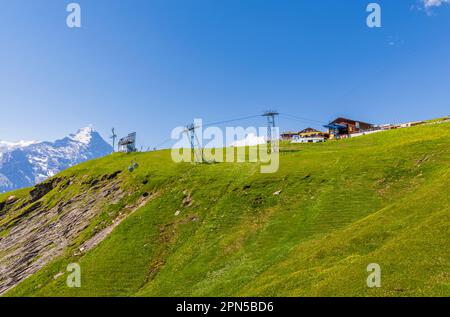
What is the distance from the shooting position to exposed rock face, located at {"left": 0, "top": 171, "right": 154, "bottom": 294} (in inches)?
2552

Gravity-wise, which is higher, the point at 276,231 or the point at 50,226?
the point at 276,231

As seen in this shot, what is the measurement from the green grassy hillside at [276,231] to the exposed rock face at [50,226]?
4.05 ft

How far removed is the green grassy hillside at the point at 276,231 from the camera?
102 ft

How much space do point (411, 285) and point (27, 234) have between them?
82197mm

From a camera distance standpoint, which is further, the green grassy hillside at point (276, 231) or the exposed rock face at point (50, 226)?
the exposed rock face at point (50, 226)

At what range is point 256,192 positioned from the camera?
210ft

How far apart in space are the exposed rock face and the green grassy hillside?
1.23 m

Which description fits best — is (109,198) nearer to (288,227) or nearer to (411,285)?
(288,227)

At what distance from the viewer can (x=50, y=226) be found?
269ft

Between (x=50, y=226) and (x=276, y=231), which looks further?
(x=50, y=226)

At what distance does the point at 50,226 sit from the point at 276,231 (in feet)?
184

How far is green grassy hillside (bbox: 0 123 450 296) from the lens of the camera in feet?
102

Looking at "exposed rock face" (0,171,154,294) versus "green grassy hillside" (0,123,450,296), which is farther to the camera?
"exposed rock face" (0,171,154,294)
